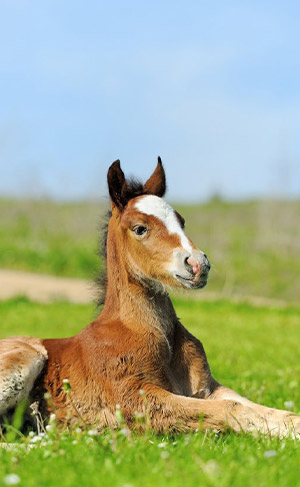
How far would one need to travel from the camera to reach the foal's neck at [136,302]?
5.36 meters

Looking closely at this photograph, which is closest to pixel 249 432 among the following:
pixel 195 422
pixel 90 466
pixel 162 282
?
pixel 195 422

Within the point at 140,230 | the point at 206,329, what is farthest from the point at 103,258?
the point at 206,329

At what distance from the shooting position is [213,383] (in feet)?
18.6

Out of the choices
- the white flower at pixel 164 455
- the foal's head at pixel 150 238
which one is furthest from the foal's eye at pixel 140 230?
the white flower at pixel 164 455

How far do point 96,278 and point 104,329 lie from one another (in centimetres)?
72

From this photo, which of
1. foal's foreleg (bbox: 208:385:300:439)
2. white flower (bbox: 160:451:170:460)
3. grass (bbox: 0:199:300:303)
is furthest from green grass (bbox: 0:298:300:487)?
grass (bbox: 0:199:300:303)

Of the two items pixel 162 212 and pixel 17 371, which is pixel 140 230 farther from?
pixel 17 371

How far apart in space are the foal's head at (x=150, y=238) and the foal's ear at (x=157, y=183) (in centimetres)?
1

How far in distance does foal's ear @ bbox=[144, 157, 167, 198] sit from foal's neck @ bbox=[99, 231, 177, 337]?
53 centimetres

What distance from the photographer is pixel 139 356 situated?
5199 mm

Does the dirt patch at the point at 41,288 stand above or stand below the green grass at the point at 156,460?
below

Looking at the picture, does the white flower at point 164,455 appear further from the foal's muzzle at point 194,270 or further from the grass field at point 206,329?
the foal's muzzle at point 194,270

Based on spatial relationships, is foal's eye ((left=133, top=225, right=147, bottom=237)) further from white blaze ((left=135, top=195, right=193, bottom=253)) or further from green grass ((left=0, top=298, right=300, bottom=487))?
green grass ((left=0, top=298, right=300, bottom=487))

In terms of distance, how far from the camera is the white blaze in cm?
509
